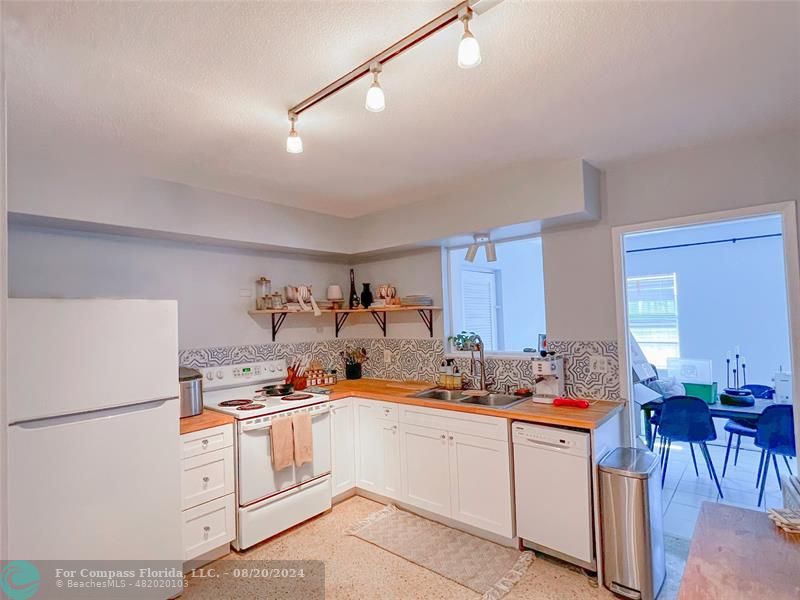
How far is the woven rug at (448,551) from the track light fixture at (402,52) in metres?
2.42

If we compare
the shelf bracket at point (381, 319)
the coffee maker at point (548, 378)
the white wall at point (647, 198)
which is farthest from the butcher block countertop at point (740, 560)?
the shelf bracket at point (381, 319)

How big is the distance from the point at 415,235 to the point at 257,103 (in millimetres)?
1845

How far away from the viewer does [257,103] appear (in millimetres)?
1846

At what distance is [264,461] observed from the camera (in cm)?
280

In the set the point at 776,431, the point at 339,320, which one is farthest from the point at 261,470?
the point at 776,431

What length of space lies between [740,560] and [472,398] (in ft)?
6.65

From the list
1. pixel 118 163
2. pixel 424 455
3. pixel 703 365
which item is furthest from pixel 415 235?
pixel 703 365

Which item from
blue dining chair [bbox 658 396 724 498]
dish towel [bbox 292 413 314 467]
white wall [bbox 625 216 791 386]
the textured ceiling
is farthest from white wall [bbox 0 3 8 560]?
white wall [bbox 625 216 791 386]

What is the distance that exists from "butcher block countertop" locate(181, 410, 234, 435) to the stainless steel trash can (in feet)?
7.39

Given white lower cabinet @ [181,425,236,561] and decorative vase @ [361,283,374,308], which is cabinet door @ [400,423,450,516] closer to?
white lower cabinet @ [181,425,236,561]

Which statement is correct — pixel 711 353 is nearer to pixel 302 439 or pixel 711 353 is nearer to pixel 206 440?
pixel 302 439

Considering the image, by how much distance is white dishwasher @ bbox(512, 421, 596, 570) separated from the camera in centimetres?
234

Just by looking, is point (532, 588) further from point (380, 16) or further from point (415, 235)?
point (380, 16)

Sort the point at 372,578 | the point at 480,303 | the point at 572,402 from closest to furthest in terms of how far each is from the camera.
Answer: the point at 372,578 < the point at 572,402 < the point at 480,303
